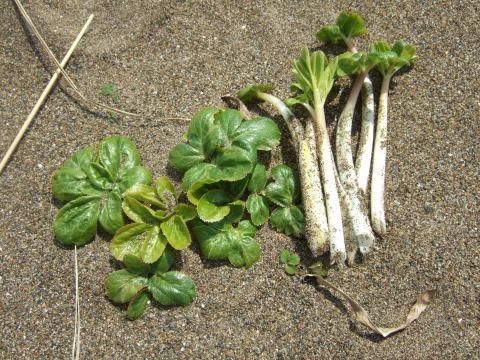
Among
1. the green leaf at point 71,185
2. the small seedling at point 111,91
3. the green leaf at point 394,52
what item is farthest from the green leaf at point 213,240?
the green leaf at point 394,52

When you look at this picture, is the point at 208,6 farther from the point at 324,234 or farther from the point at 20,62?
the point at 324,234

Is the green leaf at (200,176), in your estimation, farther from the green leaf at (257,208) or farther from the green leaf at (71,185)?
the green leaf at (71,185)

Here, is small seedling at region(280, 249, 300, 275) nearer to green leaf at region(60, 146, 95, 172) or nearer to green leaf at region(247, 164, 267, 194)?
green leaf at region(247, 164, 267, 194)

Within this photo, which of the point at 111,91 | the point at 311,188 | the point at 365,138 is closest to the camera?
the point at 311,188

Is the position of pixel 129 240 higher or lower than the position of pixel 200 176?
lower

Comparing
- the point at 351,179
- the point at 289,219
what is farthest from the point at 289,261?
the point at 351,179

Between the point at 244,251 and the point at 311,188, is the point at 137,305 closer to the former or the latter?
the point at 244,251
